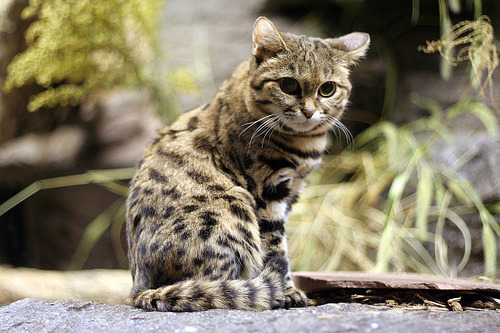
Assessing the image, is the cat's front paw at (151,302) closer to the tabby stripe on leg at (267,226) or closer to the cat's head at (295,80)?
the tabby stripe on leg at (267,226)

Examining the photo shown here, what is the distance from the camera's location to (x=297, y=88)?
258 centimetres

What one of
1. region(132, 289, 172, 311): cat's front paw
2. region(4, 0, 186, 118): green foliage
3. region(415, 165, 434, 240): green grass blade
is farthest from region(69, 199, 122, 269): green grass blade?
region(415, 165, 434, 240): green grass blade

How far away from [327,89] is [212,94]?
8.58ft

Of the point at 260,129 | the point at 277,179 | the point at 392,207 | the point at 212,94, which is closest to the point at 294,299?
the point at 277,179

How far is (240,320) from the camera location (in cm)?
192

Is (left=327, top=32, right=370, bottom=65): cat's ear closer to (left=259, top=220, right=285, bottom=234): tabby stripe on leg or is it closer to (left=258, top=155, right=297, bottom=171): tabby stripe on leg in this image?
(left=258, top=155, right=297, bottom=171): tabby stripe on leg

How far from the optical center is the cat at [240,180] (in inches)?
89.0

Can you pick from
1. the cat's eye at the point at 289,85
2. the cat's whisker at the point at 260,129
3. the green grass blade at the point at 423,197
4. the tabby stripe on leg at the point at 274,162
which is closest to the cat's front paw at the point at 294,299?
the tabby stripe on leg at the point at 274,162

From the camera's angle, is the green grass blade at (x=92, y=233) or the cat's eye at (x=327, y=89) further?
the green grass blade at (x=92, y=233)

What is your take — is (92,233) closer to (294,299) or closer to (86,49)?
(86,49)

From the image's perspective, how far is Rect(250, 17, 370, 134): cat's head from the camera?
2.54m

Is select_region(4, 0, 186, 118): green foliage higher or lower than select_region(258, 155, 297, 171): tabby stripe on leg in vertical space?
higher

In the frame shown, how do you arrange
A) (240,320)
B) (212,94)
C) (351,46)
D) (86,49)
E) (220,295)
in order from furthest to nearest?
(212,94)
(86,49)
(351,46)
(220,295)
(240,320)

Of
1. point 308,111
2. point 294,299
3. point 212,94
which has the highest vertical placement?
point 212,94
